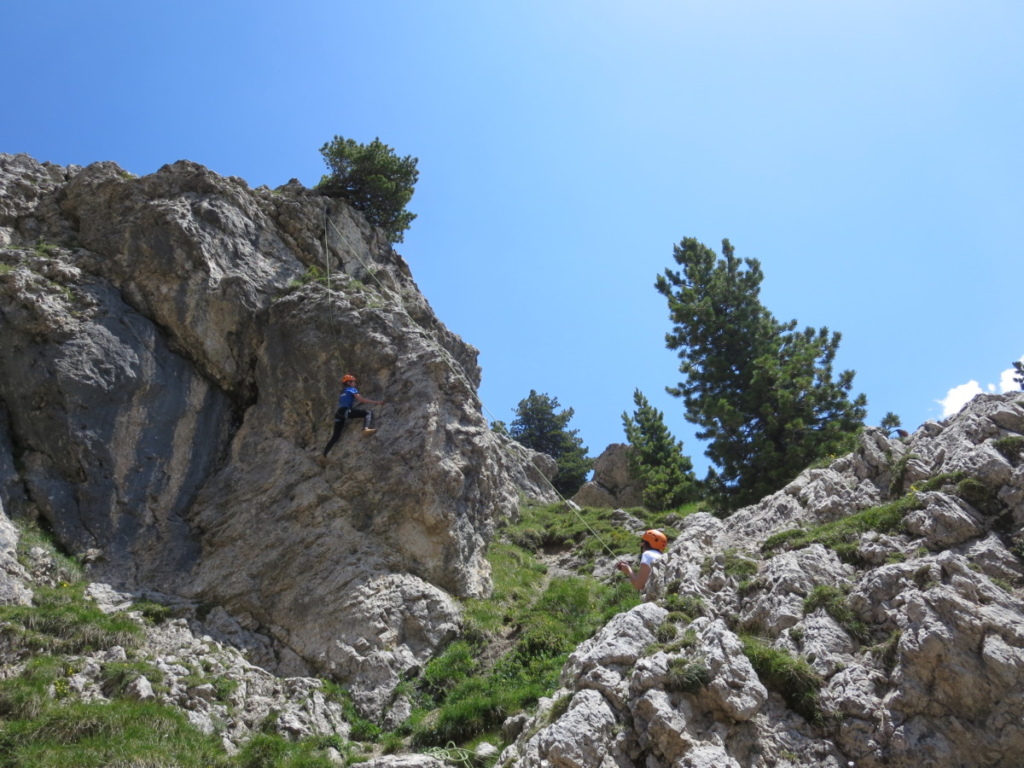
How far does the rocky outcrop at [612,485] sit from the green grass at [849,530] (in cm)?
1449

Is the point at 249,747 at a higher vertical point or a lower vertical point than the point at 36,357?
lower

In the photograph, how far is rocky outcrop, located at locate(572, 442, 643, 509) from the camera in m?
29.7

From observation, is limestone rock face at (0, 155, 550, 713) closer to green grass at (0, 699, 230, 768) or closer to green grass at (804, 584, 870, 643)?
green grass at (0, 699, 230, 768)

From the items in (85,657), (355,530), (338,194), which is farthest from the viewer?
(338,194)

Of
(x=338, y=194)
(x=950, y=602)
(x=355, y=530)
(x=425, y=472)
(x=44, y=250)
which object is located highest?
(x=338, y=194)

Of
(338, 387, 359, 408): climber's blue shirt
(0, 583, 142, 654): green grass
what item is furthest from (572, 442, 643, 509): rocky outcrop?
(0, 583, 142, 654): green grass

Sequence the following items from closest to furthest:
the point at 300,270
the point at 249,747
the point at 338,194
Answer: the point at 249,747
the point at 300,270
the point at 338,194

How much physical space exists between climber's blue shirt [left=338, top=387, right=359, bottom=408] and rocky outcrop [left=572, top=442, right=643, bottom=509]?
1329 cm

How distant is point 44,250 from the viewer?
21.5 meters

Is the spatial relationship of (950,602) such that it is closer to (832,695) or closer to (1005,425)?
(832,695)

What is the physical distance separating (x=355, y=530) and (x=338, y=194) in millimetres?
16741

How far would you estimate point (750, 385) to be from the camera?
23.8 meters

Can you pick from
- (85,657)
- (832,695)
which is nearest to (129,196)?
(85,657)

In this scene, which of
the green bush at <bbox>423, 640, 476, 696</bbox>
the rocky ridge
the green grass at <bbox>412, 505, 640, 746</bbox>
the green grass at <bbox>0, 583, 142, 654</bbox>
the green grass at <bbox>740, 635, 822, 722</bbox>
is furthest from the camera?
the green bush at <bbox>423, 640, 476, 696</bbox>
